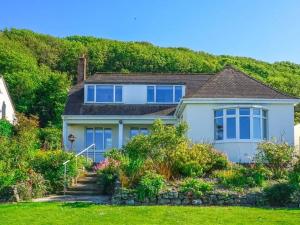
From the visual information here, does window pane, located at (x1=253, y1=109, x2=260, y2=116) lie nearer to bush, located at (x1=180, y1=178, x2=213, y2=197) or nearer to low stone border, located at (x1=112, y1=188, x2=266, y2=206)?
bush, located at (x1=180, y1=178, x2=213, y2=197)

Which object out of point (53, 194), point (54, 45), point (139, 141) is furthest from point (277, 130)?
point (54, 45)

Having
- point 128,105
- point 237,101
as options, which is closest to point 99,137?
point 128,105

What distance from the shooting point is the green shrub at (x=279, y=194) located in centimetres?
1825

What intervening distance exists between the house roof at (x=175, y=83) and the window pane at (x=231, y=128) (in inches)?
48.1

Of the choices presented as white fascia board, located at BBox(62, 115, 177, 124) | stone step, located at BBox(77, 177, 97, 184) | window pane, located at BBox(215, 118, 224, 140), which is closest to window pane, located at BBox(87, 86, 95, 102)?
white fascia board, located at BBox(62, 115, 177, 124)

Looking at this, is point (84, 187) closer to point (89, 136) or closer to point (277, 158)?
point (277, 158)

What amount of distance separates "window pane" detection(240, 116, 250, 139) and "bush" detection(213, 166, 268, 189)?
18.6 feet

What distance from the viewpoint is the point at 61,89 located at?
51312 mm

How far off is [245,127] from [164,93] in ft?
33.5

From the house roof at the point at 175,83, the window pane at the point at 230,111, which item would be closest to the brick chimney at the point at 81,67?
the house roof at the point at 175,83

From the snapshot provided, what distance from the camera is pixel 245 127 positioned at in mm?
26984

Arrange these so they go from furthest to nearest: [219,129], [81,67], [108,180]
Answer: [81,67] < [219,129] < [108,180]

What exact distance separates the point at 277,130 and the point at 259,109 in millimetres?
1395

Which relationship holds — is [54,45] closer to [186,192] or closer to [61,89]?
[61,89]
